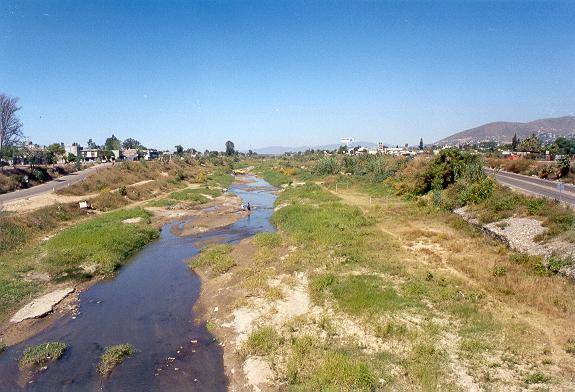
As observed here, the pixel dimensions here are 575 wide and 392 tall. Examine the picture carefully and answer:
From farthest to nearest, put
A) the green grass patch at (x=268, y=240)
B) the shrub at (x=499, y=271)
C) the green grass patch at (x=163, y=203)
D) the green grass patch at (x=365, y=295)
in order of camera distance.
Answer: the green grass patch at (x=163, y=203)
the green grass patch at (x=268, y=240)
the shrub at (x=499, y=271)
the green grass patch at (x=365, y=295)

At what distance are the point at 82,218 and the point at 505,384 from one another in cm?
3468

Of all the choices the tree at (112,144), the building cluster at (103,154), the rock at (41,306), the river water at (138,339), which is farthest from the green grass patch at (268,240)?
the tree at (112,144)

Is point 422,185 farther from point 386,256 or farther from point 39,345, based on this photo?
point 39,345

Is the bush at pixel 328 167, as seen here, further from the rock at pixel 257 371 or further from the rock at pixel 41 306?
the rock at pixel 257 371

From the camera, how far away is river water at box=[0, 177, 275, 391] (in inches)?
437

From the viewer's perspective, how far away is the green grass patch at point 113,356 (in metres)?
11.8

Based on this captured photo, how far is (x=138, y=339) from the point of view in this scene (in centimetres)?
1380

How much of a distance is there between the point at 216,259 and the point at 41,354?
11.1 m

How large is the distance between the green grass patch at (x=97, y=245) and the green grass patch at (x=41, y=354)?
8.10 meters

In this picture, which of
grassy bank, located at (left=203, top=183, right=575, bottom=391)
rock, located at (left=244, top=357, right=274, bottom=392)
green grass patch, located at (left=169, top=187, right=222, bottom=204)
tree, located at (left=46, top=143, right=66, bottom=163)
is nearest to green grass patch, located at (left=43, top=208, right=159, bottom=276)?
grassy bank, located at (left=203, top=183, right=575, bottom=391)

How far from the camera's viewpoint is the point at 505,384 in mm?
9734

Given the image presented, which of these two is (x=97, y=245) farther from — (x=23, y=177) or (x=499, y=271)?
(x=23, y=177)

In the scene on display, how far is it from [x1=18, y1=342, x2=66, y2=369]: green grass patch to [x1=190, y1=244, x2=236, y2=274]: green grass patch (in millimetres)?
9058

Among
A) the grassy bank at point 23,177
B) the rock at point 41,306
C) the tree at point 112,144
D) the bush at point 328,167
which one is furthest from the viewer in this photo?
the tree at point 112,144
